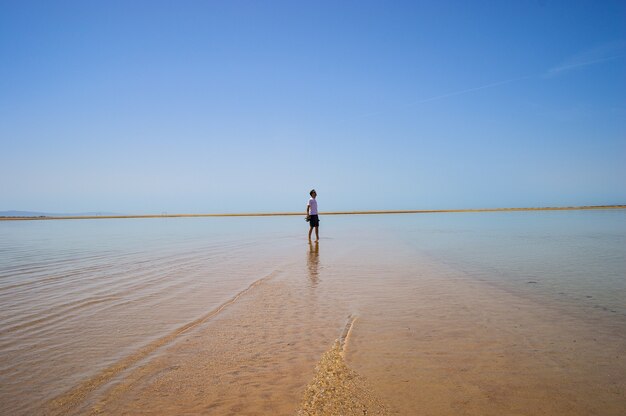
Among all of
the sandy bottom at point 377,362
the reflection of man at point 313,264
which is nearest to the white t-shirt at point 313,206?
the reflection of man at point 313,264

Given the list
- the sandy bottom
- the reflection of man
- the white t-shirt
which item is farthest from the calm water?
the white t-shirt

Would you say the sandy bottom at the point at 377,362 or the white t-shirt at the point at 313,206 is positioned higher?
the white t-shirt at the point at 313,206

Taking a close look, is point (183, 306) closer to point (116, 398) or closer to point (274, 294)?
point (274, 294)

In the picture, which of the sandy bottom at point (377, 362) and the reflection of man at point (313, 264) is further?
the reflection of man at point (313, 264)

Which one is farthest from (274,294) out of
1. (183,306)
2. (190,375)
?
(190,375)

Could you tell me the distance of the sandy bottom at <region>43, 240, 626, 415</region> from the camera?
9.96ft

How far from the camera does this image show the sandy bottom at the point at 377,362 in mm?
3037

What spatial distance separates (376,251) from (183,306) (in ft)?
28.9

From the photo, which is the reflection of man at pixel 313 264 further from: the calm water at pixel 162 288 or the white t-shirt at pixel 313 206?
the white t-shirt at pixel 313 206

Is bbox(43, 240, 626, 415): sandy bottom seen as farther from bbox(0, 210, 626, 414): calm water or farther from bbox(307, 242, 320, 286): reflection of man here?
bbox(307, 242, 320, 286): reflection of man

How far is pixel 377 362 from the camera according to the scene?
387cm

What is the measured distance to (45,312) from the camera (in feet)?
19.2

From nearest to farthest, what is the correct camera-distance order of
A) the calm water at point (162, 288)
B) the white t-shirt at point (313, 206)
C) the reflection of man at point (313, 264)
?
the calm water at point (162, 288)
the reflection of man at point (313, 264)
the white t-shirt at point (313, 206)

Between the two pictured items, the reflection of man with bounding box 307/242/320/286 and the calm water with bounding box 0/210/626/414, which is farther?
the reflection of man with bounding box 307/242/320/286
